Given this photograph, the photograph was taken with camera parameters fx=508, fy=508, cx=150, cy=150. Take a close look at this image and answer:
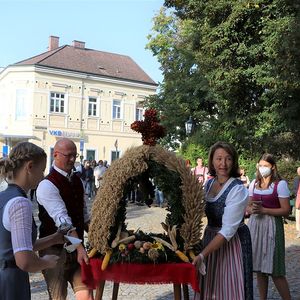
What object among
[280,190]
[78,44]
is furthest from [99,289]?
[78,44]

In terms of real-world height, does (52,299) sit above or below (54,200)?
below

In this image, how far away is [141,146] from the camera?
3.99 m

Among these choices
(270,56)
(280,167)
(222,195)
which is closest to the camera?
(222,195)

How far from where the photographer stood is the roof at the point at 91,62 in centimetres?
4253

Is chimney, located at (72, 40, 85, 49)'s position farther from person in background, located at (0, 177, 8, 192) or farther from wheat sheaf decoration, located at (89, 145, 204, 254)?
person in background, located at (0, 177, 8, 192)

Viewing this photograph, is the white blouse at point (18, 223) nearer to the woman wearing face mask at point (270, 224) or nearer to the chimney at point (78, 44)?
the woman wearing face mask at point (270, 224)

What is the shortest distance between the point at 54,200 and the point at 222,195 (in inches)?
52.5

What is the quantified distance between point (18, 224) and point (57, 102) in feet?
133

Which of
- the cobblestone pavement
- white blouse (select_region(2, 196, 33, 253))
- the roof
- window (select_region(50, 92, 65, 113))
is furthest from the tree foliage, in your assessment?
the roof

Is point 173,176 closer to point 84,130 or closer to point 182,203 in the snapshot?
point 182,203

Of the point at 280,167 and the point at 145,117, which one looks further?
the point at 280,167

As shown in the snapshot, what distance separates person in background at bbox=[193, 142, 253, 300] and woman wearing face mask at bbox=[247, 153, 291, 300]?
1.17m

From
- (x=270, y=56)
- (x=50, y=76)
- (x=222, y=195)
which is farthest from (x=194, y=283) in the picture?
(x=50, y=76)

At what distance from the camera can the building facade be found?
41.2 metres
